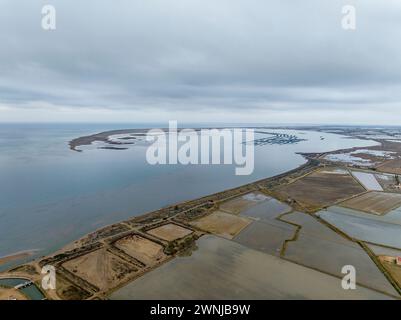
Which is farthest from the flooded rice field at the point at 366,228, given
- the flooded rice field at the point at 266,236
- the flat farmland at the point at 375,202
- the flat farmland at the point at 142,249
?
the flat farmland at the point at 142,249

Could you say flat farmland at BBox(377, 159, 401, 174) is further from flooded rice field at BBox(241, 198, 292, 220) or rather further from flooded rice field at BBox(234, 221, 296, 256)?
flooded rice field at BBox(234, 221, 296, 256)

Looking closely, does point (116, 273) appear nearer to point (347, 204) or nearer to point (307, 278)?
point (307, 278)

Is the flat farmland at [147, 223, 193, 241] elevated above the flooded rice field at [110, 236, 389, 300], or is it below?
above

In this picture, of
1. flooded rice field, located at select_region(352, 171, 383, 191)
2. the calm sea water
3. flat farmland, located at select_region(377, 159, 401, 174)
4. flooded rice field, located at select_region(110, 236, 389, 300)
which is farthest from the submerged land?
flat farmland, located at select_region(377, 159, 401, 174)

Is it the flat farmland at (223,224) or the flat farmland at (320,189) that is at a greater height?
the flat farmland at (320,189)

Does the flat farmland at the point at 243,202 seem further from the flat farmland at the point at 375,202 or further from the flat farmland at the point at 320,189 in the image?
the flat farmland at the point at 375,202

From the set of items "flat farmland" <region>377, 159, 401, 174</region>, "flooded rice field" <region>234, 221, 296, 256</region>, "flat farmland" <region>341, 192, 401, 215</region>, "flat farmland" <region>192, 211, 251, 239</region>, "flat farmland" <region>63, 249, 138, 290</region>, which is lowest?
"flat farmland" <region>63, 249, 138, 290</region>

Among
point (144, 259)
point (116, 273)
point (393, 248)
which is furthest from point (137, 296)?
point (393, 248)
